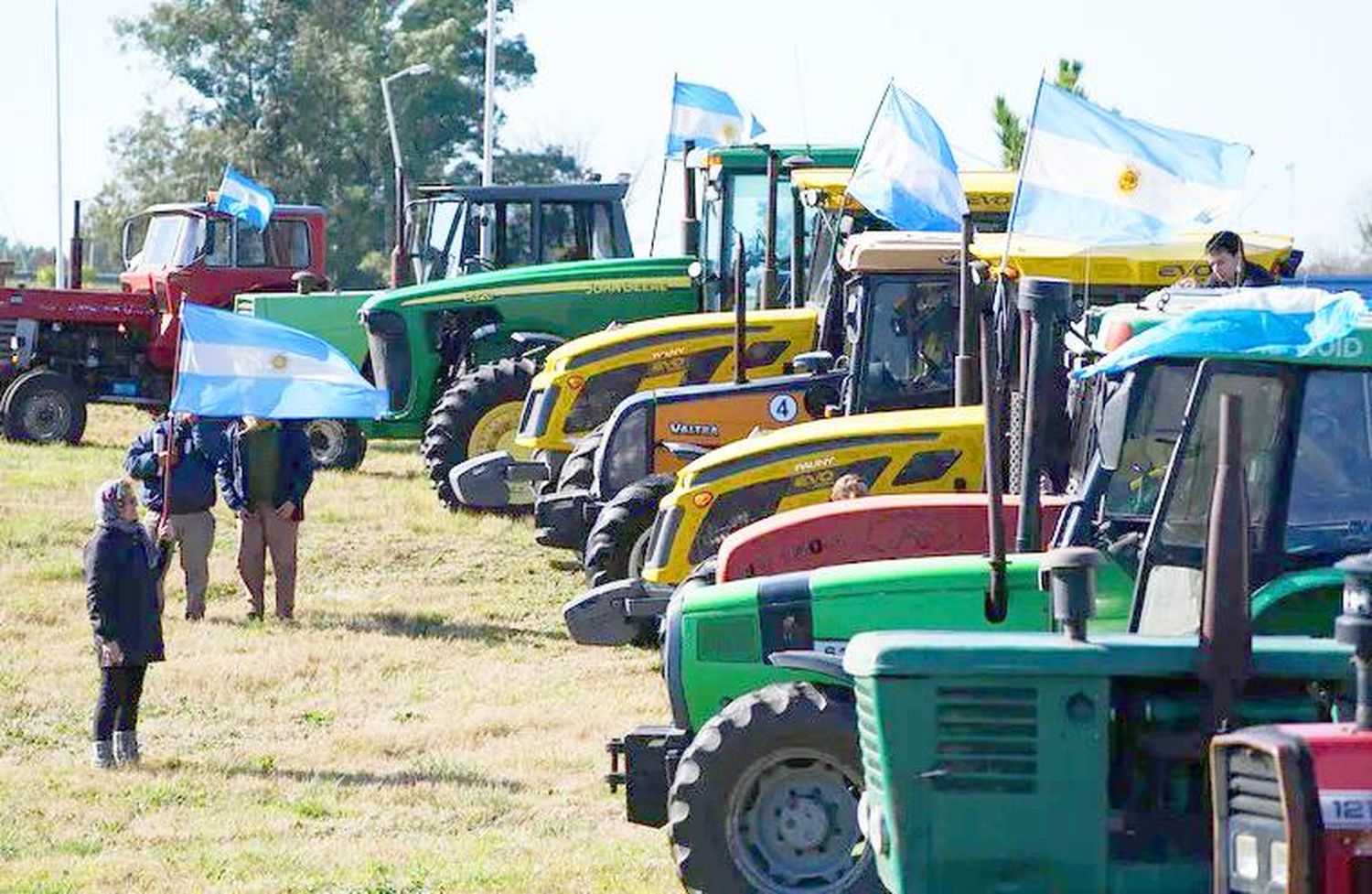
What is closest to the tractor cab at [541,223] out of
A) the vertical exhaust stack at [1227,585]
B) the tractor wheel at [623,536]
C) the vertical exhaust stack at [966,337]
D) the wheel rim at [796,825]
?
the tractor wheel at [623,536]

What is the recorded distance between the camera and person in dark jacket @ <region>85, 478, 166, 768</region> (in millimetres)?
13258

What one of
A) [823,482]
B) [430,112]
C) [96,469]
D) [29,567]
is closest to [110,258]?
[430,112]

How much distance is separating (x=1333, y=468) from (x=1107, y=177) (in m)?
3.06

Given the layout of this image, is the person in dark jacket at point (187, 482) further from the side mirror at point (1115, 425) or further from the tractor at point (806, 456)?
the side mirror at point (1115, 425)

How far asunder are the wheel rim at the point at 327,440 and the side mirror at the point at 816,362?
Answer: 1037 cm

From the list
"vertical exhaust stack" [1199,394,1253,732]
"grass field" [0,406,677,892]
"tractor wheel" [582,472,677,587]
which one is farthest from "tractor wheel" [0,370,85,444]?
"vertical exhaust stack" [1199,394,1253,732]

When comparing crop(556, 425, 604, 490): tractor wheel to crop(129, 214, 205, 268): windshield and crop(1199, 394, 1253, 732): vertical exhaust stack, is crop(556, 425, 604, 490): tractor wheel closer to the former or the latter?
crop(1199, 394, 1253, 732): vertical exhaust stack

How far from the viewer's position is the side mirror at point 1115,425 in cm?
894

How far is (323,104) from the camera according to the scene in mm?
62594

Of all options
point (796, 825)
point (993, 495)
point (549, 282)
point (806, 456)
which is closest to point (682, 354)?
point (549, 282)

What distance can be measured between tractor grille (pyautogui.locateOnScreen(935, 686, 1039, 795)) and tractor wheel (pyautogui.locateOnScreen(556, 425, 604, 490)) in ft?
36.2

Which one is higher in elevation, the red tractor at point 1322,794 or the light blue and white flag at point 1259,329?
the light blue and white flag at point 1259,329

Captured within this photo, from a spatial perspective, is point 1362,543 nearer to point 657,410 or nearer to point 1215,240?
point 1215,240

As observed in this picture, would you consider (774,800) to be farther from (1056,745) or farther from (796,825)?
(1056,745)
